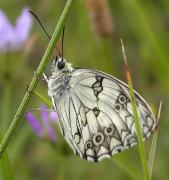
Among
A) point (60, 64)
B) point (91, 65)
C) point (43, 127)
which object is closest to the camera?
point (60, 64)

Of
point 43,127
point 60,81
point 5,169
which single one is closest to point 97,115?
point 60,81

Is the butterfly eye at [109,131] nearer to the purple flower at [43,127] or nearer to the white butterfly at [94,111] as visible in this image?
the white butterfly at [94,111]

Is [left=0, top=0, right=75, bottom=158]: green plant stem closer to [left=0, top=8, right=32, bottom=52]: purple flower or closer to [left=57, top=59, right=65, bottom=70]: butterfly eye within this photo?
[left=57, top=59, right=65, bottom=70]: butterfly eye

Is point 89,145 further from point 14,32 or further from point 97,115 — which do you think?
point 14,32

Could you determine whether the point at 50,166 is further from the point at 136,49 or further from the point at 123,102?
the point at 123,102

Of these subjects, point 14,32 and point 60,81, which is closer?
point 60,81

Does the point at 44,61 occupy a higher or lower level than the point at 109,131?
higher
